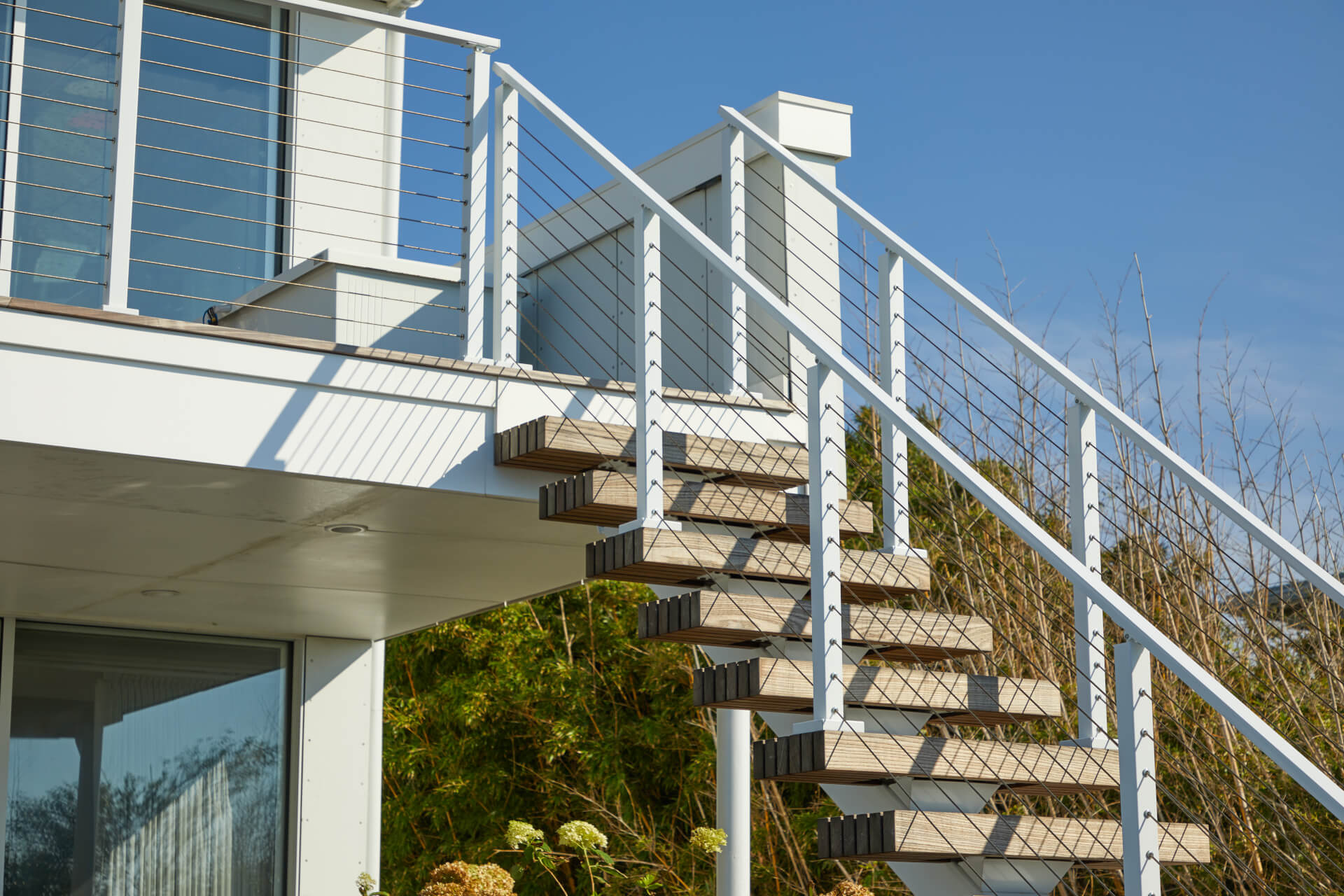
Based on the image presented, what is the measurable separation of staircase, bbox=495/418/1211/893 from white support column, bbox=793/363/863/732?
6cm

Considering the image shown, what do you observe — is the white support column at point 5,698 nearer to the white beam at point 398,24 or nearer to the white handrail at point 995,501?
the white beam at point 398,24

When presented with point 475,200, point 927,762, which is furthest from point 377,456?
point 927,762

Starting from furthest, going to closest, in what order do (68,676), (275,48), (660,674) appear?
(660,674), (275,48), (68,676)

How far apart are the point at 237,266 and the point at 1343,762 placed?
5422 mm

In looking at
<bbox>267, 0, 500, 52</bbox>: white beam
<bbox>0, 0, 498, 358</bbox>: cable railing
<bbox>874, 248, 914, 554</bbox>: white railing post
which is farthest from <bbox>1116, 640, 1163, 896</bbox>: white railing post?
<bbox>0, 0, 498, 358</bbox>: cable railing

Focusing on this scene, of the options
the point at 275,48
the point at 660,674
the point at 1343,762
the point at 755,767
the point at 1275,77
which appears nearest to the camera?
the point at 755,767

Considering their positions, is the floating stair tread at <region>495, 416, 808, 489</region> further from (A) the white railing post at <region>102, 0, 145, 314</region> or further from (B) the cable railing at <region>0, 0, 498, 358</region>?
(B) the cable railing at <region>0, 0, 498, 358</region>

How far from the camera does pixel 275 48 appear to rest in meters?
7.92

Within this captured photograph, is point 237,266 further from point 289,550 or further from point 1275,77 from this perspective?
point 1275,77

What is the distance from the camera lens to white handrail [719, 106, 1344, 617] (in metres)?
3.93

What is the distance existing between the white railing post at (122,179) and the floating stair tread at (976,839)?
245 cm

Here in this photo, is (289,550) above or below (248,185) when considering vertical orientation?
below

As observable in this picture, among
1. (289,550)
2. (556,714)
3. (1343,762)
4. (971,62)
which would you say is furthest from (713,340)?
(971,62)

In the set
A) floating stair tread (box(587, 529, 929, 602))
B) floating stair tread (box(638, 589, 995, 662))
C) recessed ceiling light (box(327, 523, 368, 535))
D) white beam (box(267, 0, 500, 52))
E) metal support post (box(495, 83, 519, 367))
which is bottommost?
floating stair tread (box(638, 589, 995, 662))
